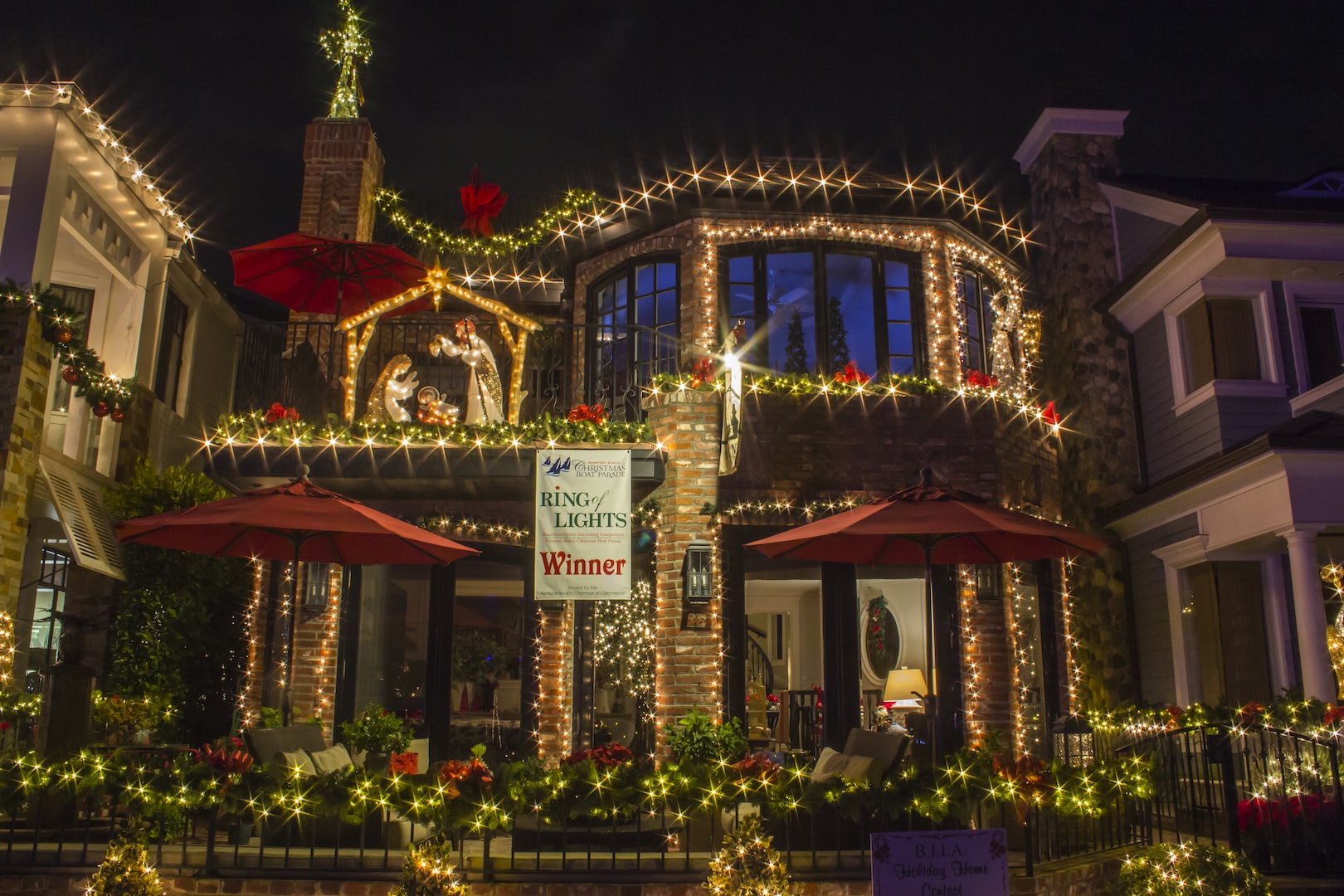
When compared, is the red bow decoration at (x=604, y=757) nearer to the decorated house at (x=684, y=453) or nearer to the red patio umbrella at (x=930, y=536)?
the red patio umbrella at (x=930, y=536)

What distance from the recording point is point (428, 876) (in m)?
5.29

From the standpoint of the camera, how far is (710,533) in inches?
400

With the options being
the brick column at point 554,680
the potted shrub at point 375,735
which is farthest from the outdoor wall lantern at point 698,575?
the potted shrub at point 375,735

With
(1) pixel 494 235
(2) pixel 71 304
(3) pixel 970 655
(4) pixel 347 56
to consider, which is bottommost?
(3) pixel 970 655

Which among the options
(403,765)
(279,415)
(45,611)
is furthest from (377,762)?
(45,611)

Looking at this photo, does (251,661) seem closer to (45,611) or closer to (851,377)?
(45,611)

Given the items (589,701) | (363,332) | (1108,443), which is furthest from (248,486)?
(1108,443)

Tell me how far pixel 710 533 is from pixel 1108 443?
19.3ft

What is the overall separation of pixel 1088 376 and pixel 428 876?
10.8 metres

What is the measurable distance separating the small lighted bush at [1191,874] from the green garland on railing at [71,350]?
1011 centimetres

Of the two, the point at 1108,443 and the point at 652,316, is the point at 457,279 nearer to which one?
the point at 652,316

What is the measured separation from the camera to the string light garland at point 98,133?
935 centimetres

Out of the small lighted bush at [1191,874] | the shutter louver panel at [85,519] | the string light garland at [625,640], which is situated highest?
the shutter louver panel at [85,519]

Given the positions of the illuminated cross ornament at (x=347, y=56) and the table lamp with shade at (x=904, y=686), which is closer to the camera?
the table lamp with shade at (x=904, y=686)
